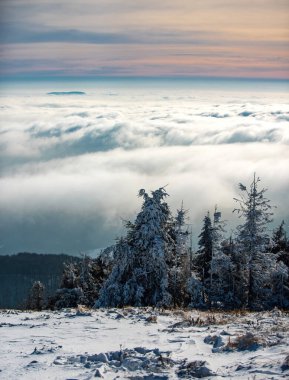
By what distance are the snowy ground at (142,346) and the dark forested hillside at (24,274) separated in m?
113

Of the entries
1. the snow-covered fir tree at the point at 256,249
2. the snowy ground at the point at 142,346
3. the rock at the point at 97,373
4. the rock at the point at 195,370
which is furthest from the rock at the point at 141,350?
the snow-covered fir tree at the point at 256,249

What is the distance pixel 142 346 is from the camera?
984 cm

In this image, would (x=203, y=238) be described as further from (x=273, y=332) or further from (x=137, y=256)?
(x=273, y=332)

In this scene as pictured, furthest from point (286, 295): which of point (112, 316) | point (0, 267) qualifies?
point (0, 267)

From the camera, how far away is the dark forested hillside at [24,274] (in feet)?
427

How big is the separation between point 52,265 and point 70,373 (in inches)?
5581

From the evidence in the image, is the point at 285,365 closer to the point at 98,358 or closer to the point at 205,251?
the point at 98,358

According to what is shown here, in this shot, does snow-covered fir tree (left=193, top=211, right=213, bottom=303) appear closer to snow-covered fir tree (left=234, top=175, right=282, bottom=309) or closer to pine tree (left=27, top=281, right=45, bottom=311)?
snow-covered fir tree (left=234, top=175, right=282, bottom=309)

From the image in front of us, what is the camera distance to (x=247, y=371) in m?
7.85

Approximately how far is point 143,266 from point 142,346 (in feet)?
48.5

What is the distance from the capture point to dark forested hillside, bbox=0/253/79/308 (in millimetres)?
130125

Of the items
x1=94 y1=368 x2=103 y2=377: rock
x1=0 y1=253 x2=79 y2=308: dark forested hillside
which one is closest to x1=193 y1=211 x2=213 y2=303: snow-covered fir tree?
x1=94 y1=368 x2=103 y2=377: rock

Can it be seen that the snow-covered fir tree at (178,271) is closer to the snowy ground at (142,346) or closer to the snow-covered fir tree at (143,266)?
the snow-covered fir tree at (143,266)

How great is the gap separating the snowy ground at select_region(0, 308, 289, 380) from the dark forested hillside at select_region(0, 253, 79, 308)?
370ft
